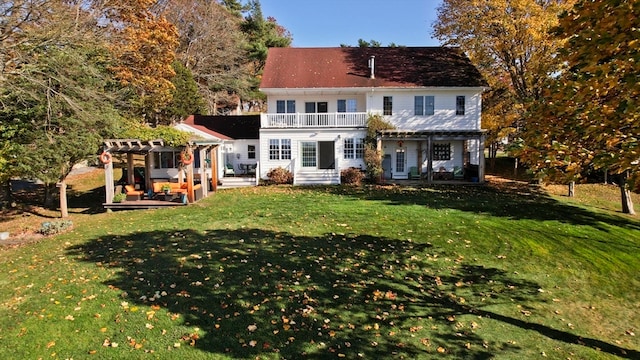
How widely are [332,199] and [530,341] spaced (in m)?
12.6

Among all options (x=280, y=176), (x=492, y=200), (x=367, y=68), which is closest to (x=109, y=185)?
(x=280, y=176)

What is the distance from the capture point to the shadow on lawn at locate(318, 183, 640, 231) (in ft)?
53.7

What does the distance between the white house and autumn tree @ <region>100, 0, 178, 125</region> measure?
271 inches

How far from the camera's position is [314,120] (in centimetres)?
2677

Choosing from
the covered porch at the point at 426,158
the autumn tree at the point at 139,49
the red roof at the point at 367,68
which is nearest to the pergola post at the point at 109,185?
the autumn tree at the point at 139,49

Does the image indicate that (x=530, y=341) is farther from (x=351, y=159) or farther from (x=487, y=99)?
(x=487, y=99)

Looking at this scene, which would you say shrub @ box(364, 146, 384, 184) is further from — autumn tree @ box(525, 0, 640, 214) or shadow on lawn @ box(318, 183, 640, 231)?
autumn tree @ box(525, 0, 640, 214)

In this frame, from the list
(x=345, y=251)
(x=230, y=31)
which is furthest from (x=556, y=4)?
(x=230, y=31)

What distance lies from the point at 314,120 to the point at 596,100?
70.5 feet

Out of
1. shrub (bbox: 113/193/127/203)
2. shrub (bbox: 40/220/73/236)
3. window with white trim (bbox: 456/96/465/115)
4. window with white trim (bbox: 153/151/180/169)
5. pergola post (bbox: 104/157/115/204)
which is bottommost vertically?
shrub (bbox: 40/220/73/236)

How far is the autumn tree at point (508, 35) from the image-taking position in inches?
848

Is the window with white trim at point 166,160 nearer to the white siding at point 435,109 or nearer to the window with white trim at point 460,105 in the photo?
the white siding at point 435,109

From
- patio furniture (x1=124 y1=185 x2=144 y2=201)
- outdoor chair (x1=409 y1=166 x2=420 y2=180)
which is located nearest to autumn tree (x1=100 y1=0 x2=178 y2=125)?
patio furniture (x1=124 y1=185 x2=144 y2=201)

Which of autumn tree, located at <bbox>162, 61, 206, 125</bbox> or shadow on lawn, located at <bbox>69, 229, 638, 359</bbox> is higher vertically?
autumn tree, located at <bbox>162, 61, 206, 125</bbox>
